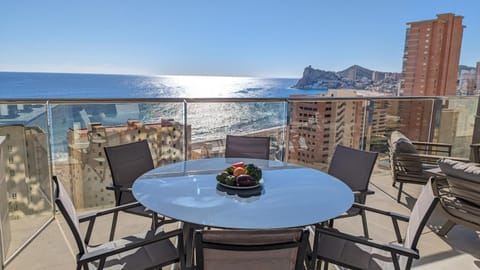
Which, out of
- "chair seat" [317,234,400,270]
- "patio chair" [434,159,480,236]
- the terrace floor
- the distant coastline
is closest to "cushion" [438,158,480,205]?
"patio chair" [434,159,480,236]

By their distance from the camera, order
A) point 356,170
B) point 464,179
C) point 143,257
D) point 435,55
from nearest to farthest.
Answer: point 143,257, point 356,170, point 464,179, point 435,55

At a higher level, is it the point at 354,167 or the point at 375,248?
the point at 354,167

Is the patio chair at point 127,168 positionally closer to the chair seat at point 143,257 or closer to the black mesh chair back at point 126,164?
the black mesh chair back at point 126,164

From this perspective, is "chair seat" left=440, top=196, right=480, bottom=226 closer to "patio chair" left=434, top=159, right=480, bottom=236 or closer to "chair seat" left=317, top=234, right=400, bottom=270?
"patio chair" left=434, top=159, right=480, bottom=236

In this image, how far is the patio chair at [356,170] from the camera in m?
2.28

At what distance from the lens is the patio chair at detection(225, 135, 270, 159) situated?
9.95 ft

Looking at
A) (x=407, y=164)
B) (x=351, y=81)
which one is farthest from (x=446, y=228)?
(x=351, y=81)

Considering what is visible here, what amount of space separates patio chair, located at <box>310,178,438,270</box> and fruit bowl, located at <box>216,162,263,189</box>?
455mm

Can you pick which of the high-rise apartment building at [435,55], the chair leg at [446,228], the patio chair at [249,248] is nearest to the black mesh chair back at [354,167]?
the chair leg at [446,228]

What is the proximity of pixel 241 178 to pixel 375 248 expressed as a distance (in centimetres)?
Answer: 81

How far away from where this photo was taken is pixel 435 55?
7230 mm

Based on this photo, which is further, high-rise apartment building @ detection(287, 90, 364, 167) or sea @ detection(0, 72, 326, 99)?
sea @ detection(0, 72, 326, 99)

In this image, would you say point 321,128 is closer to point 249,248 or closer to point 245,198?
point 245,198

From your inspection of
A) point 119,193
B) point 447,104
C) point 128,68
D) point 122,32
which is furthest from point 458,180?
point 128,68
